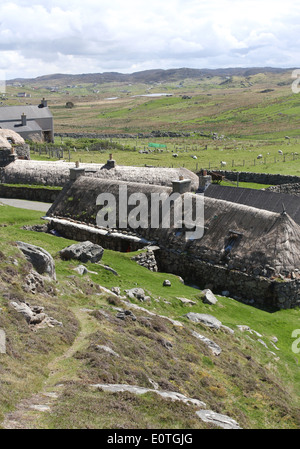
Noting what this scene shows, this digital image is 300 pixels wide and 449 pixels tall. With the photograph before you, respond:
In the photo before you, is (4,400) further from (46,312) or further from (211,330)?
(211,330)

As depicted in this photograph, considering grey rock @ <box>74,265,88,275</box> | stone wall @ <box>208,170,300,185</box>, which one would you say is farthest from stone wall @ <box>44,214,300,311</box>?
stone wall @ <box>208,170,300,185</box>

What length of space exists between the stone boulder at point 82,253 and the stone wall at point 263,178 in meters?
42.3

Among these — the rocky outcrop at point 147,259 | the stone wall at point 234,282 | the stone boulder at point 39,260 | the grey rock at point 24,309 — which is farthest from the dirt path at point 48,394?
the rocky outcrop at point 147,259

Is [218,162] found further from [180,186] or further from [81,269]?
[81,269]

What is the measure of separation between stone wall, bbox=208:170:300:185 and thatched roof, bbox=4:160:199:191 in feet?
56.3

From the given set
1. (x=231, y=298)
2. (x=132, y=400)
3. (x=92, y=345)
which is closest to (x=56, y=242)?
(x=231, y=298)

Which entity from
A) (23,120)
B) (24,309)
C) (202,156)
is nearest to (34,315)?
(24,309)

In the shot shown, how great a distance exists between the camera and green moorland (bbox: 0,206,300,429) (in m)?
11.7

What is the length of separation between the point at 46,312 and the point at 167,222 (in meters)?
15.2

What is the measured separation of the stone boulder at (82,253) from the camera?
25.7 m

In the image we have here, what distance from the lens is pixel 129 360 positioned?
15.1 meters

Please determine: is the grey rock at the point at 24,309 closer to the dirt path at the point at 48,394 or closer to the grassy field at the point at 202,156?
the dirt path at the point at 48,394

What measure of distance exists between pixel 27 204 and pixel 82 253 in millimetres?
23788

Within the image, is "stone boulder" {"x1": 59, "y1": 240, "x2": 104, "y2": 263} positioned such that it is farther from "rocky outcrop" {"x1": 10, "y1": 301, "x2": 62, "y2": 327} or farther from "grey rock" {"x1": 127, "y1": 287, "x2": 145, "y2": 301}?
"rocky outcrop" {"x1": 10, "y1": 301, "x2": 62, "y2": 327}
